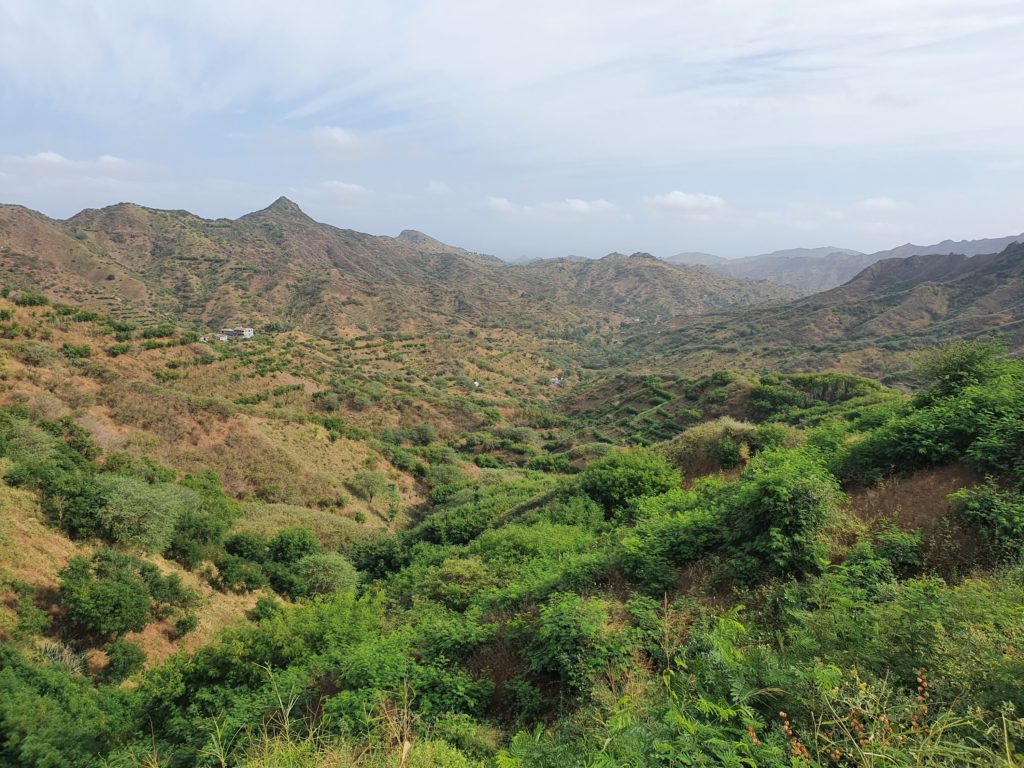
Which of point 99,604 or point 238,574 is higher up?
point 99,604

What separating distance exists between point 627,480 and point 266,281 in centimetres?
10503

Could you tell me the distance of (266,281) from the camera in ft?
331

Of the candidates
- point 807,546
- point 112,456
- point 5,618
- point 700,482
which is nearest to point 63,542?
point 5,618

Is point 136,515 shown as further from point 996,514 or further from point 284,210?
point 284,210

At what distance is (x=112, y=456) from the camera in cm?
1989

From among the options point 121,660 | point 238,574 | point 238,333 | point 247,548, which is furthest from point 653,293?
point 121,660

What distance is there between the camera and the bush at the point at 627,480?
14.2m

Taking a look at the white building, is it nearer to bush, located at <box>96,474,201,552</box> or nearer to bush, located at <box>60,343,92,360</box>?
bush, located at <box>60,343,92,360</box>

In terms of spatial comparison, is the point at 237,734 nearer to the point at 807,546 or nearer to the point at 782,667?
the point at 782,667

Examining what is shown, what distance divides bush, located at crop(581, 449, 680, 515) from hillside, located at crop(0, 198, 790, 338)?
240 ft

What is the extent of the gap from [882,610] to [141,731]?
1046cm

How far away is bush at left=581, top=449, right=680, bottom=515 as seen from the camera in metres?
14.2

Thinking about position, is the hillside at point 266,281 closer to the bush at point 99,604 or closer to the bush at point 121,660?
the bush at point 99,604

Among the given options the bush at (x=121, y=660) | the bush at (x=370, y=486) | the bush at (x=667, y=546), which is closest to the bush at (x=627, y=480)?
the bush at (x=667, y=546)
